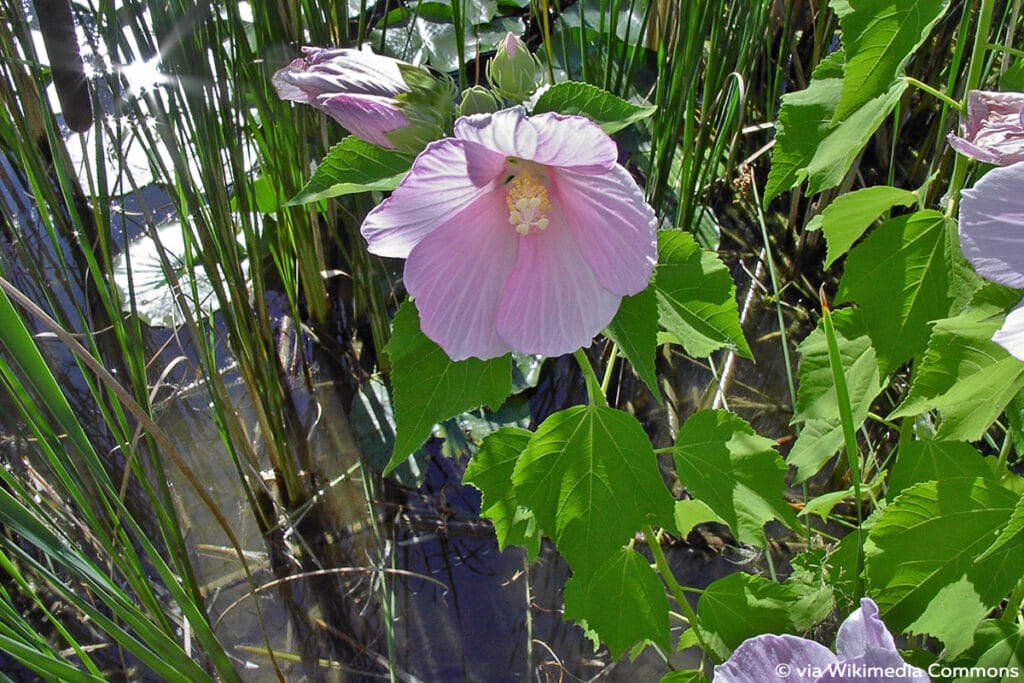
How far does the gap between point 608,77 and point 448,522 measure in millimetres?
844

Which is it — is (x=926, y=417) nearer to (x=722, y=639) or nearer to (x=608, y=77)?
(x=722, y=639)

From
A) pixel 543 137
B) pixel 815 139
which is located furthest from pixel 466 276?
pixel 815 139

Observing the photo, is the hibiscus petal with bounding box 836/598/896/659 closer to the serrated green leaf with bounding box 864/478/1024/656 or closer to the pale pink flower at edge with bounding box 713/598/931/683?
the pale pink flower at edge with bounding box 713/598/931/683

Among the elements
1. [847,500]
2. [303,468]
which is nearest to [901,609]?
[847,500]

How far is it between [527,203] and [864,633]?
1.56 feet

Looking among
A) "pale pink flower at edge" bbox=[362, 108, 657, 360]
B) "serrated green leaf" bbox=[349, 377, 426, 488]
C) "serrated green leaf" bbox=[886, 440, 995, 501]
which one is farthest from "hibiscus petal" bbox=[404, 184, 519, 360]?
"serrated green leaf" bbox=[349, 377, 426, 488]

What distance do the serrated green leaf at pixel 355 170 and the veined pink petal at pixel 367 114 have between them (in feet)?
0.05

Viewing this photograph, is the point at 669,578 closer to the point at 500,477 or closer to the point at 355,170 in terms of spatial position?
the point at 500,477

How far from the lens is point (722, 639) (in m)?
1.12

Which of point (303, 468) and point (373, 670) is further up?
point (303, 468)

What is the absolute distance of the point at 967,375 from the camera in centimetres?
91

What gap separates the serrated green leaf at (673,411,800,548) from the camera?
1013 mm

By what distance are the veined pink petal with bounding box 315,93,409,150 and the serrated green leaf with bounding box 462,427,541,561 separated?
40cm

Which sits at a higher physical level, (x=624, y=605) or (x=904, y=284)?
(x=904, y=284)
